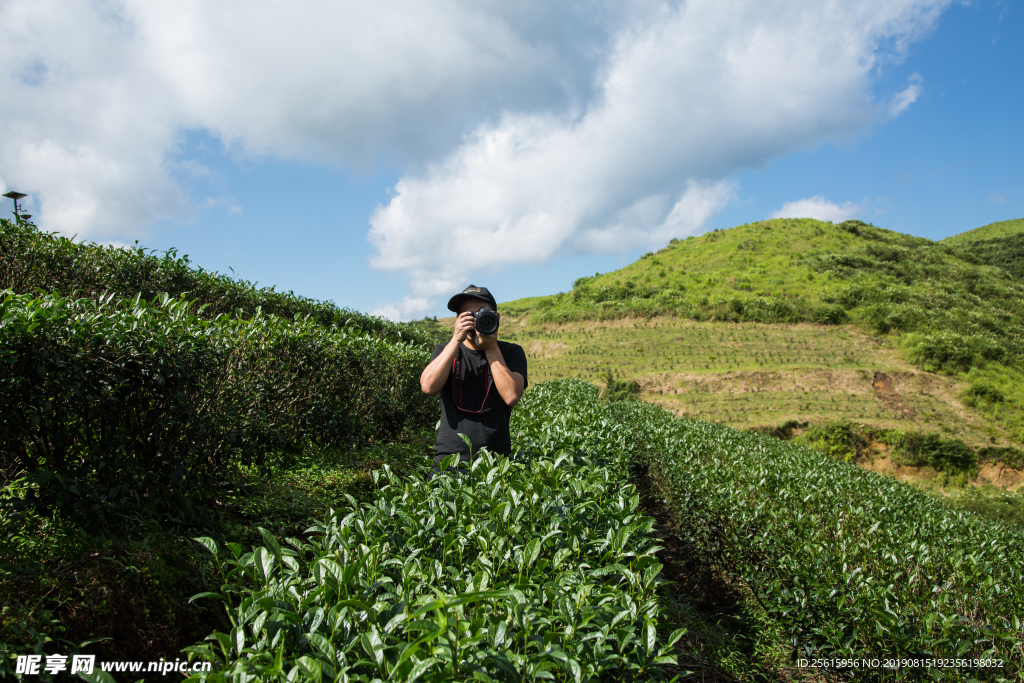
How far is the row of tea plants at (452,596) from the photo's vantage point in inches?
42.4

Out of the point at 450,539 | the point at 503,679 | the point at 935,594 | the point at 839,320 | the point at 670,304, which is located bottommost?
the point at 935,594

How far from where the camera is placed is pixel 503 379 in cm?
278

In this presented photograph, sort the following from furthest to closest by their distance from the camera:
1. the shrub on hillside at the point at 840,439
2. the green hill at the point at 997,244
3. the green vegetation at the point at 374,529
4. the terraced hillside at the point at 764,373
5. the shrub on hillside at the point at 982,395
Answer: the green hill at the point at 997,244, the shrub on hillside at the point at 982,395, the terraced hillside at the point at 764,373, the shrub on hillside at the point at 840,439, the green vegetation at the point at 374,529

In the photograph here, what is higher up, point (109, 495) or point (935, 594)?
point (109, 495)

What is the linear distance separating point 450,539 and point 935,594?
2.97 m

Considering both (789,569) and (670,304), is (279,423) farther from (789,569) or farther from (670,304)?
(670,304)

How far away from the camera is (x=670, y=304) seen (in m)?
35.9

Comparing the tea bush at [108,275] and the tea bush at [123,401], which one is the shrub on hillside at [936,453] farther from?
the tea bush at [123,401]

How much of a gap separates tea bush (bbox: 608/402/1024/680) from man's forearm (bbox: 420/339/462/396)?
8.66ft

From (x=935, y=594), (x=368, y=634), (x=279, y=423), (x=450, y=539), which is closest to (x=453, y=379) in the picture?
(x=450, y=539)

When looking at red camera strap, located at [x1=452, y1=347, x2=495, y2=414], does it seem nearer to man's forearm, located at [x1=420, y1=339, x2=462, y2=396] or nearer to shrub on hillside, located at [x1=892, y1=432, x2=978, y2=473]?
man's forearm, located at [x1=420, y1=339, x2=462, y2=396]

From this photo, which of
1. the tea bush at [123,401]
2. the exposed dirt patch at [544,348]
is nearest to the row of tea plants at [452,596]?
the tea bush at [123,401]

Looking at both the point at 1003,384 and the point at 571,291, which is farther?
the point at 571,291

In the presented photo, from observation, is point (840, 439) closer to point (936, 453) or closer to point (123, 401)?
point (936, 453)
